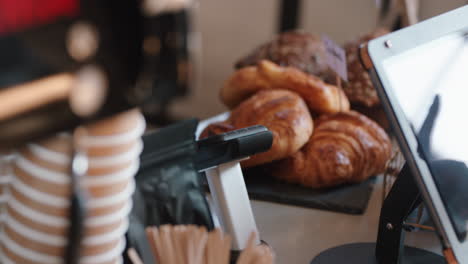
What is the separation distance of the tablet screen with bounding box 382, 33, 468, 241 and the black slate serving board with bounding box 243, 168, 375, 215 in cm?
40

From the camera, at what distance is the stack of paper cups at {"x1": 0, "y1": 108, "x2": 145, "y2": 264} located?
417 mm

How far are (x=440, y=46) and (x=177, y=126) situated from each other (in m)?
0.31

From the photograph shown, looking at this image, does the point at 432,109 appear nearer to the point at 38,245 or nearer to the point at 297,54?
the point at 38,245

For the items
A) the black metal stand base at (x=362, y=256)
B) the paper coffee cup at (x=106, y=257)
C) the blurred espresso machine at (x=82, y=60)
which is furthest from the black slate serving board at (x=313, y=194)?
the blurred espresso machine at (x=82, y=60)

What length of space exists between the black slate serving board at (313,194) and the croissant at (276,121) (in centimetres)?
5

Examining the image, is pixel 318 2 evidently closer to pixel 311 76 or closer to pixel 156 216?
pixel 311 76

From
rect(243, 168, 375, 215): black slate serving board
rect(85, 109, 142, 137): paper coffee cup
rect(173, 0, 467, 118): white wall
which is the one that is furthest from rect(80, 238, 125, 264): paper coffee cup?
rect(173, 0, 467, 118): white wall

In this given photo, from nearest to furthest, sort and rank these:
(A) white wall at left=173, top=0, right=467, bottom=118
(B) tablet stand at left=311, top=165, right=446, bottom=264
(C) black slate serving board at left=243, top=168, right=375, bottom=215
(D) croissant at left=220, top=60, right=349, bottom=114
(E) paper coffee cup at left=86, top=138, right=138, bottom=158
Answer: (E) paper coffee cup at left=86, top=138, right=138, bottom=158 → (B) tablet stand at left=311, top=165, right=446, bottom=264 → (C) black slate serving board at left=243, top=168, right=375, bottom=215 → (D) croissant at left=220, top=60, right=349, bottom=114 → (A) white wall at left=173, top=0, right=467, bottom=118

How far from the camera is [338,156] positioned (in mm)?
1064

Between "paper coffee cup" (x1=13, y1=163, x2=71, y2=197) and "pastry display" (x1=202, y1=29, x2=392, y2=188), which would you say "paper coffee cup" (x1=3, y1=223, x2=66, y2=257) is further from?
"pastry display" (x1=202, y1=29, x2=392, y2=188)

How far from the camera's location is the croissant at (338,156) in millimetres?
1069

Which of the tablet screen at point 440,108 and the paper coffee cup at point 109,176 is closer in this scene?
the paper coffee cup at point 109,176

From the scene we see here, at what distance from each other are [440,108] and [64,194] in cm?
40

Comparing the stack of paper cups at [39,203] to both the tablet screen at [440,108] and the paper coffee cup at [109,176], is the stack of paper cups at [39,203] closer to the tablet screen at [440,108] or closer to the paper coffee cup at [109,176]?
the paper coffee cup at [109,176]
